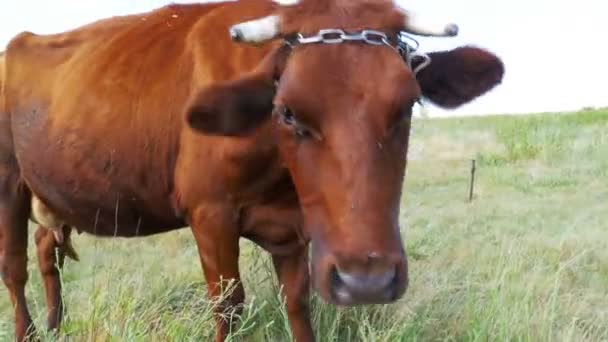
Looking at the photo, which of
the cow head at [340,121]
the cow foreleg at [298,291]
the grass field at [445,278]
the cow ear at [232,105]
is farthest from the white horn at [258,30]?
the cow foreleg at [298,291]

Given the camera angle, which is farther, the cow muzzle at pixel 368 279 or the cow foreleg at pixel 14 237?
the cow foreleg at pixel 14 237

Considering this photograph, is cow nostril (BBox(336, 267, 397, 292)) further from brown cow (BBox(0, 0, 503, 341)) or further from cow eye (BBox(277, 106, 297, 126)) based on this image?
cow eye (BBox(277, 106, 297, 126))

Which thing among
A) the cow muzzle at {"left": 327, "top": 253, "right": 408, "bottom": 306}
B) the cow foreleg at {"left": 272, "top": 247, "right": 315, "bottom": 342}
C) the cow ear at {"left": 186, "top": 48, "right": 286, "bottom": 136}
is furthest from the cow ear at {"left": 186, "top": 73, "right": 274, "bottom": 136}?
the cow foreleg at {"left": 272, "top": 247, "right": 315, "bottom": 342}

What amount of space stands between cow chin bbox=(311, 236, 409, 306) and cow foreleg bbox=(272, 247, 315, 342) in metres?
1.57

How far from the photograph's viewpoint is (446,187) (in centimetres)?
1439

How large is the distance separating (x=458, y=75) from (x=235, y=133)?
1034mm

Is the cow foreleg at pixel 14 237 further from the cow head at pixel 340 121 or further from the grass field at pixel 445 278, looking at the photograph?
the cow head at pixel 340 121

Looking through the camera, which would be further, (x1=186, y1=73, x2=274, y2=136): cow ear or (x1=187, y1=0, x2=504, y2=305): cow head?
(x1=186, y1=73, x2=274, y2=136): cow ear

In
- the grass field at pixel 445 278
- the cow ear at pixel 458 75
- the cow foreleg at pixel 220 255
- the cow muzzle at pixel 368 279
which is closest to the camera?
the cow muzzle at pixel 368 279

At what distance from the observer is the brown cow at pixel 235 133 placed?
10.1 ft

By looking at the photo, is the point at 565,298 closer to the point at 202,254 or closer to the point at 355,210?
the point at 202,254

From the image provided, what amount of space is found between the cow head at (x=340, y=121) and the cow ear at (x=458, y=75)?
0.72 ft

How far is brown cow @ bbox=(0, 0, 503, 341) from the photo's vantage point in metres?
3.07

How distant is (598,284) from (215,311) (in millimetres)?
3442
